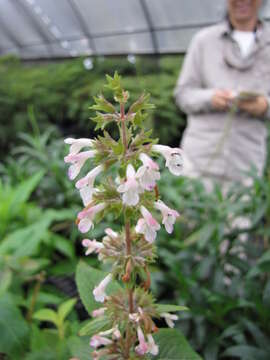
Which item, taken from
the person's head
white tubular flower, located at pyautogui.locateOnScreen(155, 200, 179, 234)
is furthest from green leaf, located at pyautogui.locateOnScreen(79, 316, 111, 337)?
the person's head

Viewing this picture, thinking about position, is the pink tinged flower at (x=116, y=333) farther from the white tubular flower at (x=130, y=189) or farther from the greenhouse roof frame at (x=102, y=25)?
the greenhouse roof frame at (x=102, y=25)

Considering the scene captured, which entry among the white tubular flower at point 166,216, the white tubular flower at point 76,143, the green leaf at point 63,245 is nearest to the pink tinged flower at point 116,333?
the white tubular flower at point 166,216

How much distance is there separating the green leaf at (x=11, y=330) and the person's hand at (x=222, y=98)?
4.94ft

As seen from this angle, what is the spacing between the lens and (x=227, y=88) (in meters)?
2.21

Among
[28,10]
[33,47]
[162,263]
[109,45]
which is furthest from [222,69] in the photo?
[33,47]

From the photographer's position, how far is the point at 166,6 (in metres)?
6.26

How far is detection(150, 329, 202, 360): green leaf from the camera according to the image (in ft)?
2.39

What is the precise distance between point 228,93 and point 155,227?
163 cm

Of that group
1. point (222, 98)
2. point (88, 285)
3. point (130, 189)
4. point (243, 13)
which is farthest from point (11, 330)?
point (243, 13)

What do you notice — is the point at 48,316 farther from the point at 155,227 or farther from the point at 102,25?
the point at 102,25

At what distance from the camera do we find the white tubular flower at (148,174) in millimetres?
593

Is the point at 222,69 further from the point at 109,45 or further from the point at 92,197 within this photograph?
the point at 109,45

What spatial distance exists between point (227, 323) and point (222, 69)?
4.82 feet

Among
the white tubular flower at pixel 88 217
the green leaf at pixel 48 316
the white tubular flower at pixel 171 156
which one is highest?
the white tubular flower at pixel 171 156
